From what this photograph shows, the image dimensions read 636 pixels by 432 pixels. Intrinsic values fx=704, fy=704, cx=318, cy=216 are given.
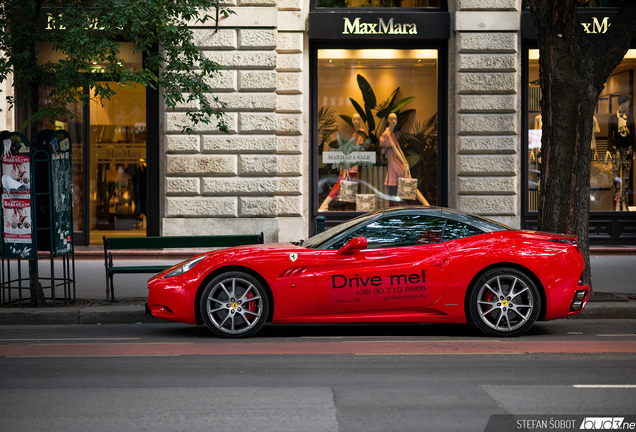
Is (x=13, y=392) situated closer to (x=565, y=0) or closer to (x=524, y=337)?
(x=524, y=337)

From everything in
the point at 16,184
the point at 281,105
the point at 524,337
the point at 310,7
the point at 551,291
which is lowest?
the point at 524,337

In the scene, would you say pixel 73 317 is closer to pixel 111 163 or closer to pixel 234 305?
pixel 234 305

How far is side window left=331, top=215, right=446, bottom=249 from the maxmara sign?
8253 mm

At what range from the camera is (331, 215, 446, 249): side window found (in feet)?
23.6

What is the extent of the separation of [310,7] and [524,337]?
985 cm

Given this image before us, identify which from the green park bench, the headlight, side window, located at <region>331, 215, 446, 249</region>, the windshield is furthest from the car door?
the green park bench

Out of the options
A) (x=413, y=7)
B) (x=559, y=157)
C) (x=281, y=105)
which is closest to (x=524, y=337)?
(x=559, y=157)

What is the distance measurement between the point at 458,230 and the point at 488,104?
7.92 metres

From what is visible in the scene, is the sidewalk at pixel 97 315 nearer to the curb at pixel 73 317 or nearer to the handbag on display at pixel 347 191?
the curb at pixel 73 317

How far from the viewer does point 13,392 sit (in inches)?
200

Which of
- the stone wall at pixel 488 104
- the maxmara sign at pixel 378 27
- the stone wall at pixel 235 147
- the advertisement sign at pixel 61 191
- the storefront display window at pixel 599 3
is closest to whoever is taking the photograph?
the advertisement sign at pixel 61 191

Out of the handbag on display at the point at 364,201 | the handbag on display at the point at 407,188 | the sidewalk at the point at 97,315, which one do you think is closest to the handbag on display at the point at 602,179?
the handbag on display at the point at 407,188

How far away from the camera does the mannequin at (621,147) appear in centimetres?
1530

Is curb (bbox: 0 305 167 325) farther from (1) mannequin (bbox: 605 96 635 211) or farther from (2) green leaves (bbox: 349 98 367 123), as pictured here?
(1) mannequin (bbox: 605 96 635 211)
